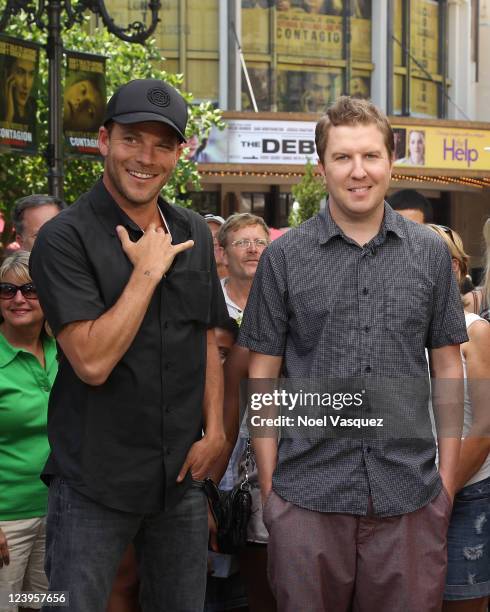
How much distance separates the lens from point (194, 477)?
11.7ft

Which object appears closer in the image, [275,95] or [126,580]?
[126,580]

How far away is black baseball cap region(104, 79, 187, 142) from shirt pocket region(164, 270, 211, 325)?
47 cm

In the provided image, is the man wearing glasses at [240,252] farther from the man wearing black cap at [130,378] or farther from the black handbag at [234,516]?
the man wearing black cap at [130,378]

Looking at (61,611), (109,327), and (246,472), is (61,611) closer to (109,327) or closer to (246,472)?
(109,327)

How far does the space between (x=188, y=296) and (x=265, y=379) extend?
1.20ft

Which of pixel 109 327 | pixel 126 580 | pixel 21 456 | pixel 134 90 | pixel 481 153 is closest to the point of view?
pixel 109 327

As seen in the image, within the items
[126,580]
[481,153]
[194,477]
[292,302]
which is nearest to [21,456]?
[126,580]

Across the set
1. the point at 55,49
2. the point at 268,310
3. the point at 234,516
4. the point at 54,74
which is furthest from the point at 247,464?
the point at 55,49

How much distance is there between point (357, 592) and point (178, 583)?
1.93 ft

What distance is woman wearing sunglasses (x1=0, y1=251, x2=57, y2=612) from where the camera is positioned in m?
4.59

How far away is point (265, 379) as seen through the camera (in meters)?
3.53


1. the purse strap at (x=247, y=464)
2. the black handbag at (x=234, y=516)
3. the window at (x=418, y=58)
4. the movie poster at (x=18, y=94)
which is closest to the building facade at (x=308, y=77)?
the window at (x=418, y=58)

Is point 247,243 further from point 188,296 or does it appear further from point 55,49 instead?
point 55,49

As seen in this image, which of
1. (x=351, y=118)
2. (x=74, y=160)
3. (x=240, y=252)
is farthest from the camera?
(x=74, y=160)
